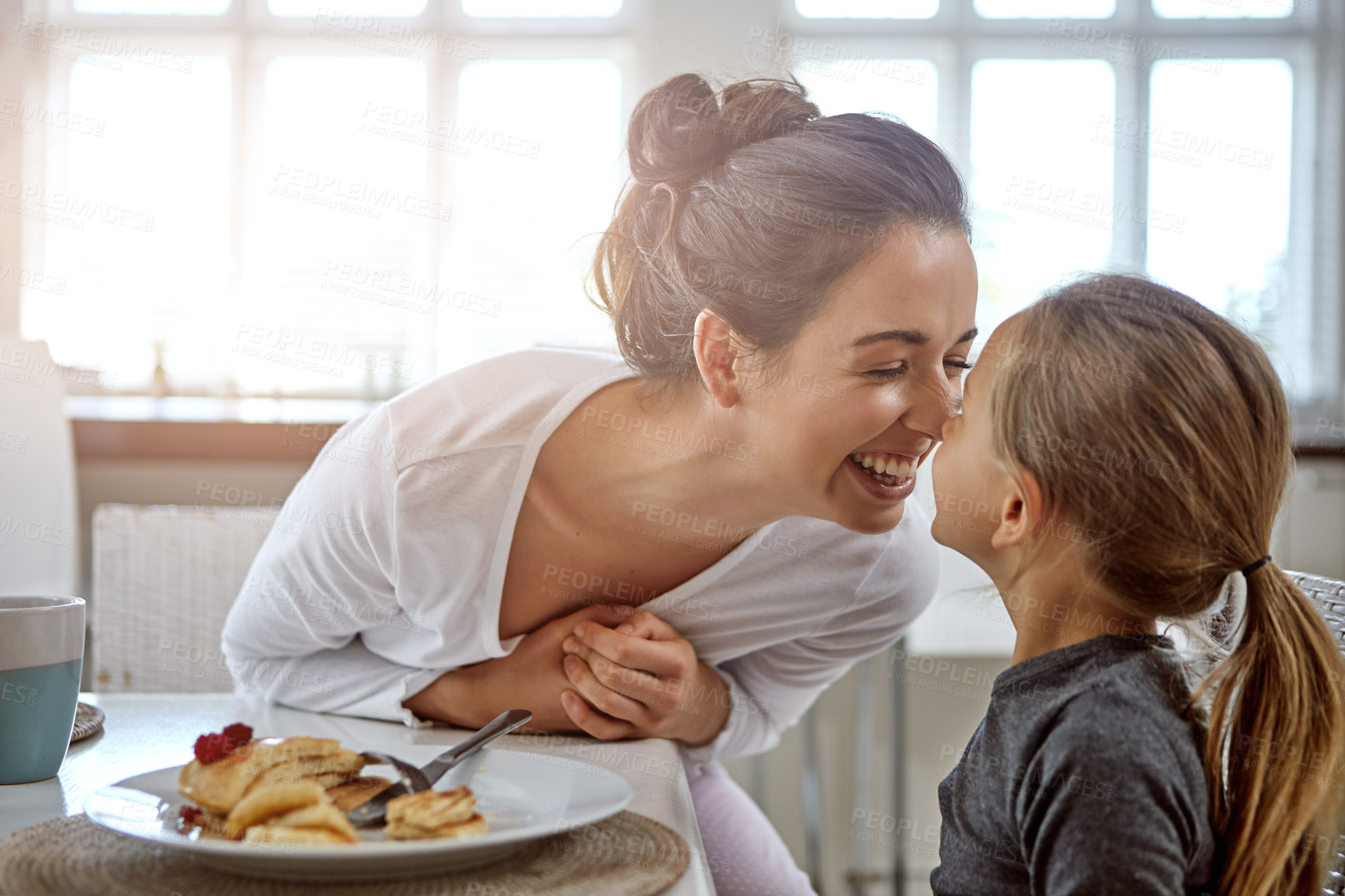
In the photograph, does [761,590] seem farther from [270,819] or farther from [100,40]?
[100,40]

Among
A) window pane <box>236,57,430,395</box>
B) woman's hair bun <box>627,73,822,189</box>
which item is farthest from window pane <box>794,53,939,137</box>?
woman's hair bun <box>627,73,822,189</box>

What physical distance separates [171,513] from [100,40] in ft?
7.35

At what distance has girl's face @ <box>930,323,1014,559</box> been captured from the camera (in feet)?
2.30

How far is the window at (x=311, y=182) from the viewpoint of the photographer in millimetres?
3064

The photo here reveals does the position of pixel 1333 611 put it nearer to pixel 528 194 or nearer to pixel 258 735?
pixel 258 735

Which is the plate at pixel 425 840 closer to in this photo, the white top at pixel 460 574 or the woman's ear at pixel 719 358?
the white top at pixel 460 574

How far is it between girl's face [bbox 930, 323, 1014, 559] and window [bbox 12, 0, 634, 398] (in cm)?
234

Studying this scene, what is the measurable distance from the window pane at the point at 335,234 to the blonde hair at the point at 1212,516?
2.58 metres

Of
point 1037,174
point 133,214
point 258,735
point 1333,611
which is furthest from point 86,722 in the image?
point 1037,174

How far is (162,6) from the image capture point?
316cm

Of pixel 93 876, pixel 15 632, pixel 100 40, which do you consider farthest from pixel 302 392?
pixel 93 876

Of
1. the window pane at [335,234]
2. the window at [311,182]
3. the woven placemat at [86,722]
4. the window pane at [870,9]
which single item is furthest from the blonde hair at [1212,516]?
the window pane at [870,9]

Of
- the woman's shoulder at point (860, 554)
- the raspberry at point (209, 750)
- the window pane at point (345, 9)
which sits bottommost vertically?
the raspberry at point (209, 750)

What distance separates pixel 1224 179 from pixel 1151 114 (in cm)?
28
